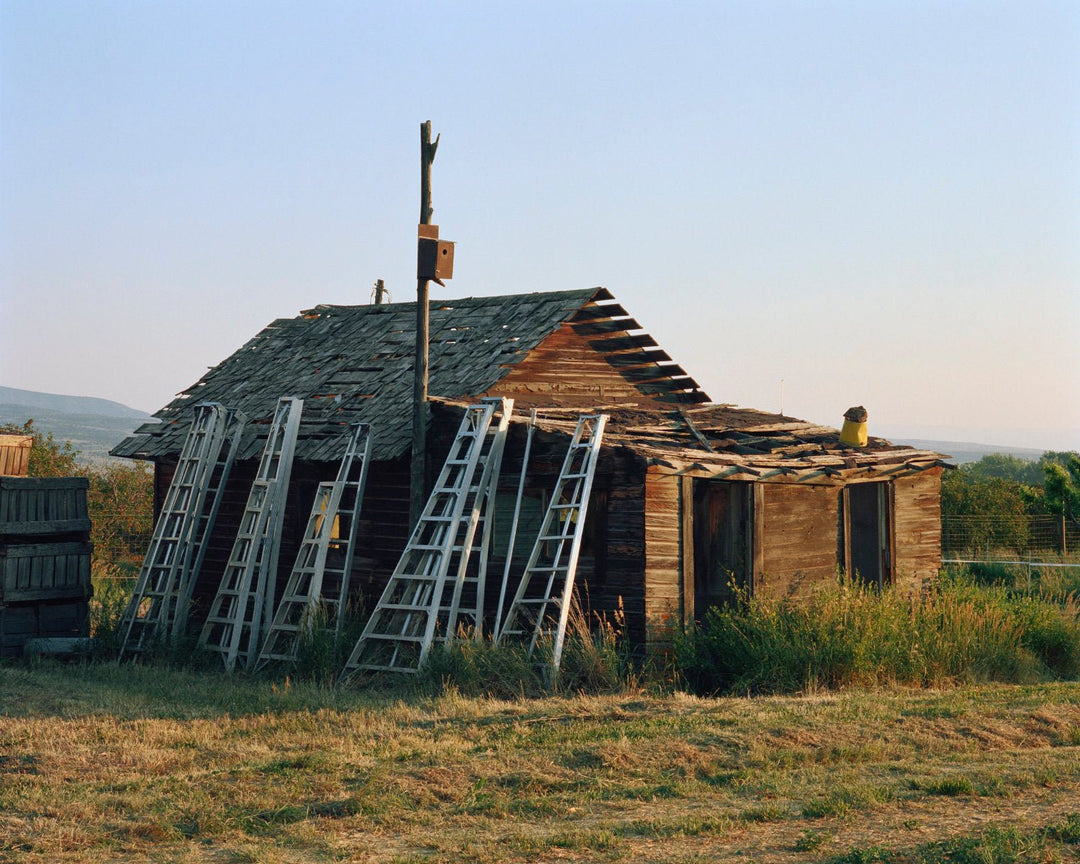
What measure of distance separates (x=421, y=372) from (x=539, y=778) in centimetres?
738

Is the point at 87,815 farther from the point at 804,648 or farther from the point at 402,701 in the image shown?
the point at 804,648

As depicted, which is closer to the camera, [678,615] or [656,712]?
[656,712]

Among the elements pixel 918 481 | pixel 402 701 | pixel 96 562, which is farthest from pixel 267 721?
pixel 96 562

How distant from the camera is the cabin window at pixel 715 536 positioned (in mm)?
15766

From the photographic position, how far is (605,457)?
1338 centimetres

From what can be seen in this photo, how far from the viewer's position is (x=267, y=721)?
10.4m

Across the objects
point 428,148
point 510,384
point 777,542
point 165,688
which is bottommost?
point 165,688

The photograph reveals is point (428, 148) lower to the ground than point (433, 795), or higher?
higher

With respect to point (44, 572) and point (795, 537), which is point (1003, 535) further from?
point (44, 572)

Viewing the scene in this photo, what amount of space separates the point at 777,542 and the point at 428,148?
6.32 m

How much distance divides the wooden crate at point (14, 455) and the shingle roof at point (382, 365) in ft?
7.20

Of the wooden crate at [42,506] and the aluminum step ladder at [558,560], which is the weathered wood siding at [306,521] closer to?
the wooden crate at [42,506]

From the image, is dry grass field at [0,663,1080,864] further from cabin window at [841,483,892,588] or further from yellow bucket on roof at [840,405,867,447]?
yellow bucket on roof at [840,405,867,447]

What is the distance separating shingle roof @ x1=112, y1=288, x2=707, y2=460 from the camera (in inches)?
645
